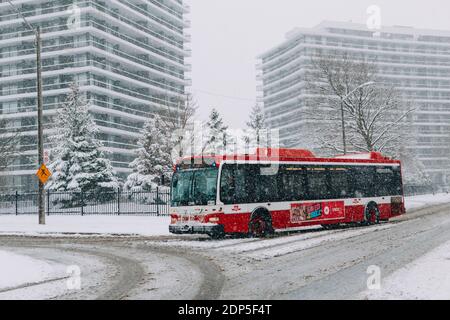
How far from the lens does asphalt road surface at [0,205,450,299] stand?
809 cm

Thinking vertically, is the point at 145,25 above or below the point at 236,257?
above

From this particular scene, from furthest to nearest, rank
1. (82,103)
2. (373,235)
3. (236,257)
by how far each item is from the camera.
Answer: (82,103) → (373,235) → (236,257)

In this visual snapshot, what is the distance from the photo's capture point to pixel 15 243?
17875 millimetres

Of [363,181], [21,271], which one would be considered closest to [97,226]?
[363,181]

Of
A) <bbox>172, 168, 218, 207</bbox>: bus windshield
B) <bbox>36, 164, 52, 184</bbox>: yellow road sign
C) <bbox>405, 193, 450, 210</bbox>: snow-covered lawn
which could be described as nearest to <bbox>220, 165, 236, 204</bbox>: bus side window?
<bbox>172, 168, 218, 207</bbox>: bus windshield

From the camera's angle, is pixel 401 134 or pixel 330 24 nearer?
pixel 401 134

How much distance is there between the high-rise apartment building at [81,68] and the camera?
74.8m

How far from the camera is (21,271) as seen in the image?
35.5ft

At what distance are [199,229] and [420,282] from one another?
8.83 m

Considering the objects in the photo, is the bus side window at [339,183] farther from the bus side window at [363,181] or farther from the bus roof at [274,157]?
the bus side window at [363,181]

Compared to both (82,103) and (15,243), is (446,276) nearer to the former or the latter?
(15,243)
